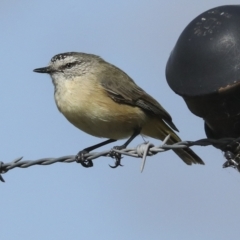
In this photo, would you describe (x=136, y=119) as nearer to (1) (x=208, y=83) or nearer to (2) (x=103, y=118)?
(2) (x=103, y=118)

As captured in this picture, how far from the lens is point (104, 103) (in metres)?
8.19

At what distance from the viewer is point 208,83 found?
16.6ft

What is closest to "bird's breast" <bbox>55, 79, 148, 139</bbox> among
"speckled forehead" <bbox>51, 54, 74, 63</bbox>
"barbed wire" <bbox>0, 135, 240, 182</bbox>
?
→ "speckled forehead" <bbox>51, 54, 74, 63</bbox>

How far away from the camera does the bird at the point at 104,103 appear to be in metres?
8.06

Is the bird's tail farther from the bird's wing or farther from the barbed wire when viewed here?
the barbed wire

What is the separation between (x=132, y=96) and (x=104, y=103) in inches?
22.0

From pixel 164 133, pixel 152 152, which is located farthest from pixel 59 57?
pixel 152 152

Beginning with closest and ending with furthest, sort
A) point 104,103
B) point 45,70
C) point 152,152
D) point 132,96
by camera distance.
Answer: point 152,152 → point 104,103 → point 132,96 → point 45,70

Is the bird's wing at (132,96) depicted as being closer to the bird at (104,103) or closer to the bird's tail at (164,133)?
the bird at (104,103)

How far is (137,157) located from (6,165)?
4.02ft

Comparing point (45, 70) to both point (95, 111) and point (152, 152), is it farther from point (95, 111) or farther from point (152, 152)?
point (152, 152)

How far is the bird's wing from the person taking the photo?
8.46 meters

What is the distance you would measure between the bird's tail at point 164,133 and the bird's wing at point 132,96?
0.53 feet

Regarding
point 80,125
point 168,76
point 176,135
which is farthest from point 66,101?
point 168,76
